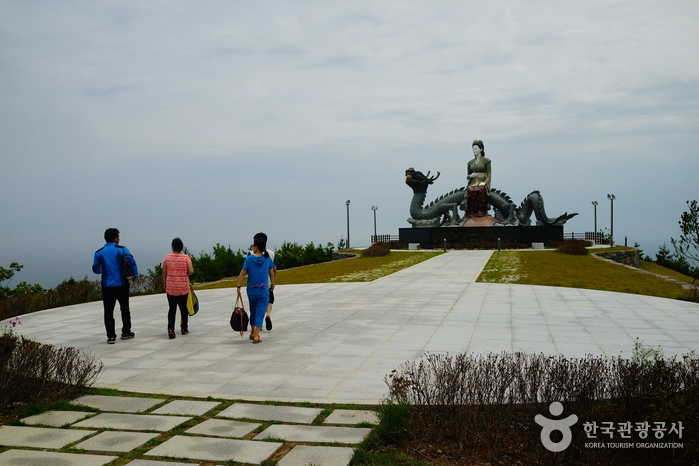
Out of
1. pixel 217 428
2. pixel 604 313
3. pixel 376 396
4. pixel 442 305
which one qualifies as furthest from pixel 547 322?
pixel 217 428

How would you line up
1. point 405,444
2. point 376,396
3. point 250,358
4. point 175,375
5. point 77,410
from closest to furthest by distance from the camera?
point 405,444
point 77,410
point 376,396
point 175,375
point 250,358

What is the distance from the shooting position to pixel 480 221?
43719mm

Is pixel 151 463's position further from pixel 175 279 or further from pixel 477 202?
pixel 477 202

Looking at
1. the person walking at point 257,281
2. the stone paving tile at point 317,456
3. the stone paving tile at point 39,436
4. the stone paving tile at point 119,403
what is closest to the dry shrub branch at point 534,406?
the stone paving tile at point 317,456

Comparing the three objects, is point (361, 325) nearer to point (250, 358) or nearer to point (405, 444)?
point (250, 358)

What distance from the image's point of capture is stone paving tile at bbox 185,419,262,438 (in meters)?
4.62

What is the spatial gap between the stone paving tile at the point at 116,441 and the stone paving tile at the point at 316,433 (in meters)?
0.98

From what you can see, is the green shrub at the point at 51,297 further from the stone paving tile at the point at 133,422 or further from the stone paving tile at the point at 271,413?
the stone paving tile at the point at 271,413

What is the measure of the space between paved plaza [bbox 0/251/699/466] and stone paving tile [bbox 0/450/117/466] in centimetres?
2

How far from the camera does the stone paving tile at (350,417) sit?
490 centimetres

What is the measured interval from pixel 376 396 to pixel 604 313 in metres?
7.48

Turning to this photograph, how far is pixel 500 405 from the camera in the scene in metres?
4.62

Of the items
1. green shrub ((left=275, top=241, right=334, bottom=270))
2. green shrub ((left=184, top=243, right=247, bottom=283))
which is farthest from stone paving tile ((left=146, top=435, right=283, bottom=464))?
green shrub ((left=275, top=241, right=334, bottom=270))

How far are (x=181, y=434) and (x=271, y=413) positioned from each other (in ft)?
2.95
